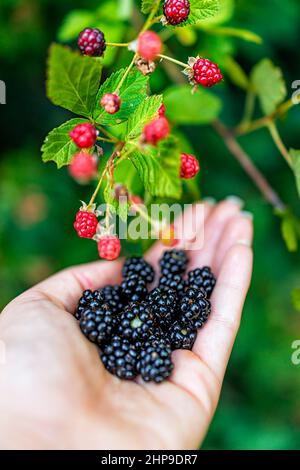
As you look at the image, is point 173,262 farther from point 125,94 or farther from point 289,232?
point 125,94

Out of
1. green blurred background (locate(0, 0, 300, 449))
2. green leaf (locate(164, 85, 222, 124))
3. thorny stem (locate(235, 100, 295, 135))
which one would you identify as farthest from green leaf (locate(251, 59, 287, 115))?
green blurred background (locate(0, 0, 300, 449))

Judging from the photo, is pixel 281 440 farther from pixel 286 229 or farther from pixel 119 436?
pixel 119 436

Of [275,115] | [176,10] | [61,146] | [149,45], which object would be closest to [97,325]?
[61,146]

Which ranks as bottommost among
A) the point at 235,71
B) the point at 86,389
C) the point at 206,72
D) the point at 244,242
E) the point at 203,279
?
the point at 86,389

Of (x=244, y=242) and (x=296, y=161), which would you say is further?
(x=244, y=242)

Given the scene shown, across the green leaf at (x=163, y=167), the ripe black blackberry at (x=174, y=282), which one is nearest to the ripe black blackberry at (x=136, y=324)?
the ripe black blackberry at (x=174, y=282)

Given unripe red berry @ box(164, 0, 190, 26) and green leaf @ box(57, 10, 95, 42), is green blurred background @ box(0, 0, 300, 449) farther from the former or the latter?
unripe red berry @ box(164, 0, 190, 26)

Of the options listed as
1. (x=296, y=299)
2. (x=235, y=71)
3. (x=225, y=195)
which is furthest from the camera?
(x=225, y=195)

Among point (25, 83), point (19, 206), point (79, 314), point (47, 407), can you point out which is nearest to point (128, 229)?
point (79, 314)

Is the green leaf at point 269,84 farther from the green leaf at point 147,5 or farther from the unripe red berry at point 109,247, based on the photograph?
the unripe red berry at point 109,247
